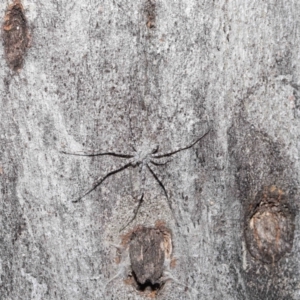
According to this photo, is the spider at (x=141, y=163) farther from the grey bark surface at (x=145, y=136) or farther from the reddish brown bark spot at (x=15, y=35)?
the reddish brown bark spot at (x=15, y=35)

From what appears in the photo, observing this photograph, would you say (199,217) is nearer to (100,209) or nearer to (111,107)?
(100,209)

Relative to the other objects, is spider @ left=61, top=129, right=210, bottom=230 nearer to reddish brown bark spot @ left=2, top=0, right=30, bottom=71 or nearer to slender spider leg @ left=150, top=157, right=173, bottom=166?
slender spider leg @ left=150, top=157, right=173, bottom=166

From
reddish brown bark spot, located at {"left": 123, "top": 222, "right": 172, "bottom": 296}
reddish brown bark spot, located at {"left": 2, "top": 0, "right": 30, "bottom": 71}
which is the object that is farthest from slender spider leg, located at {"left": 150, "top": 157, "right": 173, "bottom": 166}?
reddish brown bark spot, located at {"left": 2, "top": 0, "right": 30, "bottom": 71}

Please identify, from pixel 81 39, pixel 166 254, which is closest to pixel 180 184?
pixel 166 254

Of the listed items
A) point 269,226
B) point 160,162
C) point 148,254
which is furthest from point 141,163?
point 269,226

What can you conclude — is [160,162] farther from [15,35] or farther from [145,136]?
[15,35]
